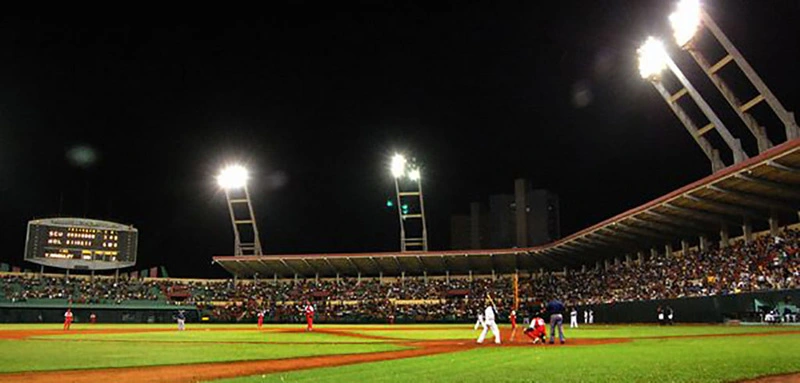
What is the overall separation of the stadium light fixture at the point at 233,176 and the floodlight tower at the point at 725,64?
39390 mm

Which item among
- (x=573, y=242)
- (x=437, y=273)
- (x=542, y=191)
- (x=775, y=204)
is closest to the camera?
(x=775, y=204)

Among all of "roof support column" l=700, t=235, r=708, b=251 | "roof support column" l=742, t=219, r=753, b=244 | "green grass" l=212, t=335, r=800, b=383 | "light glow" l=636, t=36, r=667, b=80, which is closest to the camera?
"green grass" l=212, t=335, r=800, b=383

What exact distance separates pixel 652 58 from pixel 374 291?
1504 inches

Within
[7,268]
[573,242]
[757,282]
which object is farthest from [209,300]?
[757,282]

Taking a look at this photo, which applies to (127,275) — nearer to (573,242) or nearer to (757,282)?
(573,242)

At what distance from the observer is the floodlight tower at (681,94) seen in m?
40.3

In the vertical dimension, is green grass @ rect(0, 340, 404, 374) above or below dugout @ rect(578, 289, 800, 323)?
below

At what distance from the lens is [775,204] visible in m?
38.1

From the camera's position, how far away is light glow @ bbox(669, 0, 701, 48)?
36.6m

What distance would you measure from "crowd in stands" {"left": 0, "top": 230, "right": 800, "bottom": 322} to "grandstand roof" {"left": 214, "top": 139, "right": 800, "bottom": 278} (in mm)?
1508

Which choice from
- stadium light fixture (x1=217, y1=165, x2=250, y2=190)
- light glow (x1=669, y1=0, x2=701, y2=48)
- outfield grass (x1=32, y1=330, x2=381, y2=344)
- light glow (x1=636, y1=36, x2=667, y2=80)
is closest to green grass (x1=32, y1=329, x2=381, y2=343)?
outfield grass (x1=32, y1=330, x2=381, y2=344)

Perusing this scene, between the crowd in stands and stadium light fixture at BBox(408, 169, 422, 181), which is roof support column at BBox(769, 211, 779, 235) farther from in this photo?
stadium light fixture at BBox(408, 169, 422, 181)

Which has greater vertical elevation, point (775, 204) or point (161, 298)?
point (775, 204)

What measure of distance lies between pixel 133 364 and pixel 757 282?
3218 cm
